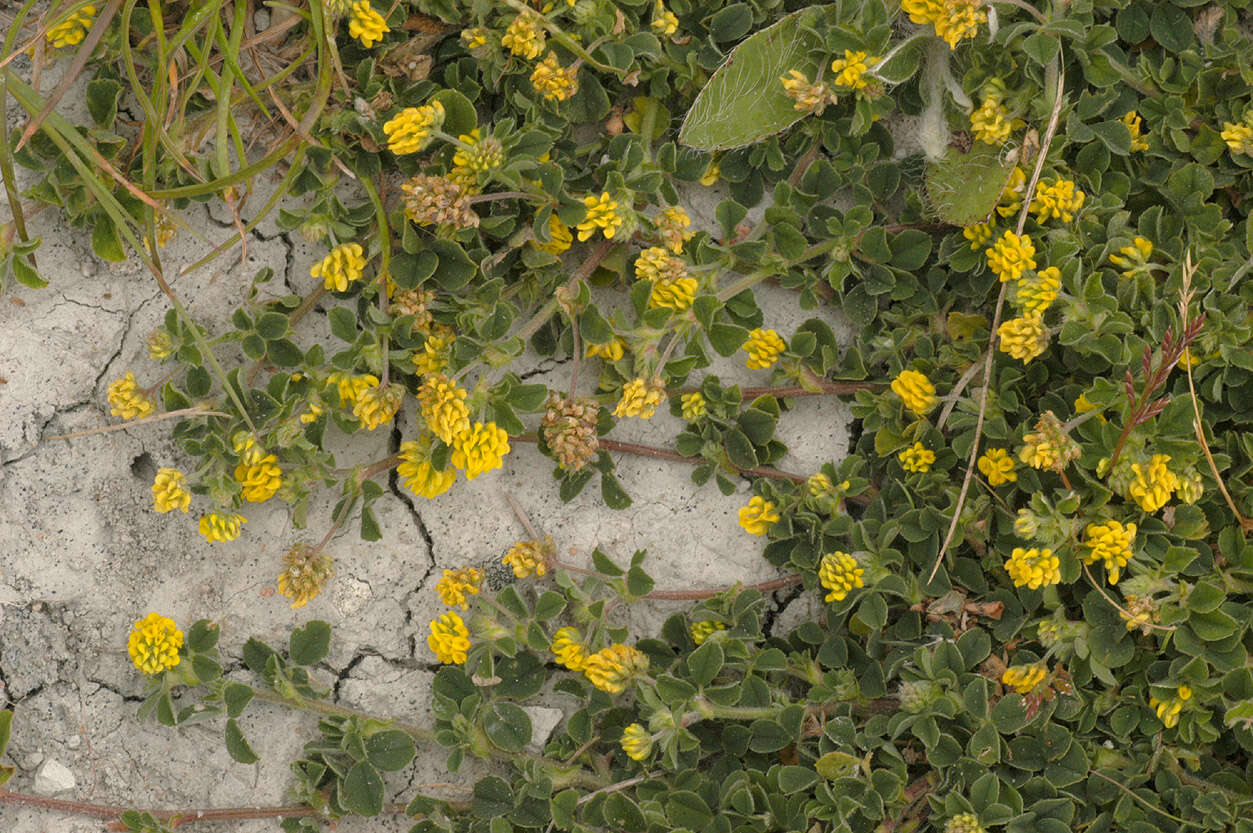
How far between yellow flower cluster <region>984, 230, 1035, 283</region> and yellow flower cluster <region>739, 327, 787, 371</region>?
24.1 inches

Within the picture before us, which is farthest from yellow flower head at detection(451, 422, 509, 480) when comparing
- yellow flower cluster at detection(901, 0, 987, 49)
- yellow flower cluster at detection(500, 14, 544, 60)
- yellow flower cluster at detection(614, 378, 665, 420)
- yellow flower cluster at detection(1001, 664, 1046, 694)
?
yellow flower cluster at detection(901, 0, 987, 49)

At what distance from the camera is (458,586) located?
10.4 feet

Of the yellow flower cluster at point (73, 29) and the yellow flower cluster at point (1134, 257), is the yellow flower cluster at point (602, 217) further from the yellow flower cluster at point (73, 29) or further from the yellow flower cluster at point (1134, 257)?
the yellow flower cluster at point (73, 29)

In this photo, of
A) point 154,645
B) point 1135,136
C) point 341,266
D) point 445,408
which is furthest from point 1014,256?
point 154,645

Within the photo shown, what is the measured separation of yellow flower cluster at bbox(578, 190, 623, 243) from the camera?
3.07 meters

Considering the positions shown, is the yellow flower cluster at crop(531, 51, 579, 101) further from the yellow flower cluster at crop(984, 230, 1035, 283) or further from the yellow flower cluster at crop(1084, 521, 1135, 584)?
Answer: the yellow flower cluster at crop(1084, 521, 1135, 584)

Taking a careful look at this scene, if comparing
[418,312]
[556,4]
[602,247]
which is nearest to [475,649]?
[418,312]

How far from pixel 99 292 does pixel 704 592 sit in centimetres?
194

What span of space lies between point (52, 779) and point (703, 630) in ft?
6.12

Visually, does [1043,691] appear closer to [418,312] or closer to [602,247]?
[602,247]

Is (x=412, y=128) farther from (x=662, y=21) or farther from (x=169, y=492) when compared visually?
(x=169, y=492)

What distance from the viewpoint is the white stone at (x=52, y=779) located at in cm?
321

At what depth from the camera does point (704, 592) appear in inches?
130

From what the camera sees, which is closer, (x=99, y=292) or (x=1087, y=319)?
(x=1087, y=319)
